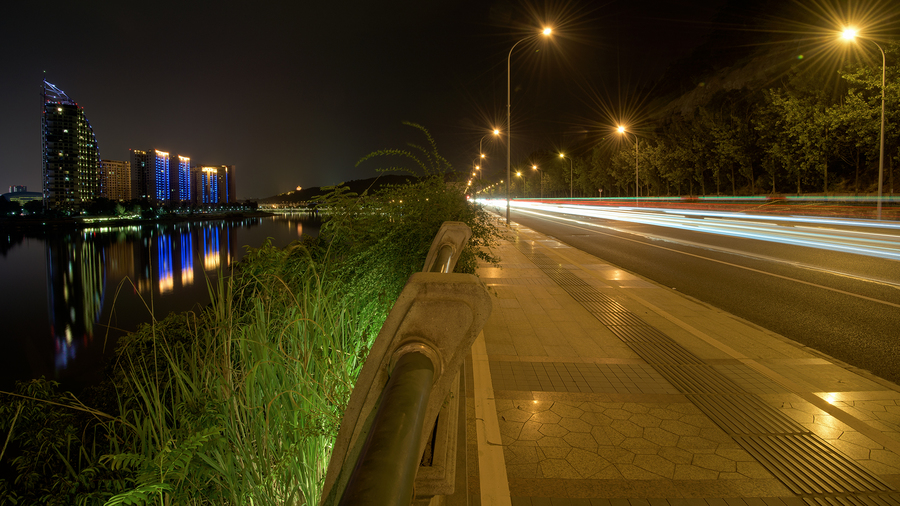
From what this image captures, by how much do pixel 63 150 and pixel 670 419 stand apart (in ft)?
645

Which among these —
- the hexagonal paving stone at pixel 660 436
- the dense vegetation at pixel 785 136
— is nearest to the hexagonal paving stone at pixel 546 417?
the hexagonal paving stone at pixel 660 436

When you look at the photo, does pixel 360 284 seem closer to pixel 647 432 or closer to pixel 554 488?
pixel 554 488

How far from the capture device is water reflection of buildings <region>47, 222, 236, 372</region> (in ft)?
109

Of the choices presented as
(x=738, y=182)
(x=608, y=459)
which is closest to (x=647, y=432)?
(x=608, y=459)

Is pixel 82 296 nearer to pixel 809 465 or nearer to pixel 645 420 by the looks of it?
pixel 645 420

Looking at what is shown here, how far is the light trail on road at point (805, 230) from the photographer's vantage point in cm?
1556

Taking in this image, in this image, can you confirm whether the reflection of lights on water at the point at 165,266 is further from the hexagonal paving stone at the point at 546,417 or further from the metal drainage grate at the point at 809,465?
the metal drainage grate at the point at 809,465

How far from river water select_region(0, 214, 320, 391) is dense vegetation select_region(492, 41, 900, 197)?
1261 inches

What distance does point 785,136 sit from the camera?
124 feet

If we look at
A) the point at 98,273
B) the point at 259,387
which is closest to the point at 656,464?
the point at 259,387

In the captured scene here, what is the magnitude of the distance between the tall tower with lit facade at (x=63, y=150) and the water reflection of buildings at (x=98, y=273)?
8633cm

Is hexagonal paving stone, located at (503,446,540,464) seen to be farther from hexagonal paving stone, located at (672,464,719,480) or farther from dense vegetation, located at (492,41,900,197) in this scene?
dense vegetation, located at (492,41,900,197)

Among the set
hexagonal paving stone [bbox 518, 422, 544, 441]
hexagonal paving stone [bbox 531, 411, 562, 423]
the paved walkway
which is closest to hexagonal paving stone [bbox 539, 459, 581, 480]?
the paved walkway

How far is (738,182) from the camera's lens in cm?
5075
